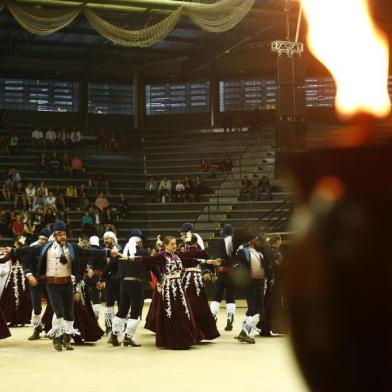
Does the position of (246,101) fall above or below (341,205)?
above

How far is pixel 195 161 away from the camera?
96.1 feet

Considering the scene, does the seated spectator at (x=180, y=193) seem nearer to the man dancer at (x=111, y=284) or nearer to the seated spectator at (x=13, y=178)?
the seated spectator at (x=13, y=178)

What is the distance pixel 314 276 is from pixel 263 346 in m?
11.0

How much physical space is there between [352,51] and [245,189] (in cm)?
2386

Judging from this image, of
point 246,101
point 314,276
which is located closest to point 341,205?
point 314,276

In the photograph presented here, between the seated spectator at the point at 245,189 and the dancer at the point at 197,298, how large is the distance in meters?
12.8

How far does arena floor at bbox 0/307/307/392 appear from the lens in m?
8.38

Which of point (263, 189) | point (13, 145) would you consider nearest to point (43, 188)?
point (13, 145)

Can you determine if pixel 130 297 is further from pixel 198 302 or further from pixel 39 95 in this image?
pixel 39 95

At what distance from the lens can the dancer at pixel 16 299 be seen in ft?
50.2

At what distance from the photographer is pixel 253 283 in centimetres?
1270

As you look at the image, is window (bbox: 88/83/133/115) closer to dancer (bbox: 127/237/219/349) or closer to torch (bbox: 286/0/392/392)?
dancer (bbox: 127/237/219/349)

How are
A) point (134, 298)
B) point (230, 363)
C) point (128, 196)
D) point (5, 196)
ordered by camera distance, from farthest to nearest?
1. point (128, 196)
2. point (5, 196)
3. point (134, 298)
4. point (230, 363)

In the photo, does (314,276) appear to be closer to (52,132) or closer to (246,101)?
(52,132)
